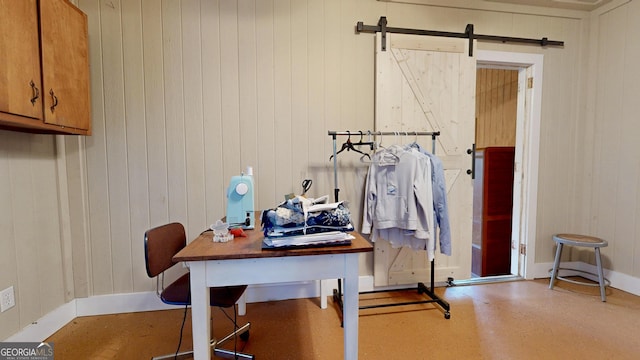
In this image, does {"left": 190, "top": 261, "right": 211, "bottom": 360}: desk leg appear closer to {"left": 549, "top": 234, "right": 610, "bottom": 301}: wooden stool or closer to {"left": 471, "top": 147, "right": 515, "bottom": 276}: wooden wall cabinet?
{"left": 549, "top": 234, "right": 610, "bottom": 301}: wooden stool

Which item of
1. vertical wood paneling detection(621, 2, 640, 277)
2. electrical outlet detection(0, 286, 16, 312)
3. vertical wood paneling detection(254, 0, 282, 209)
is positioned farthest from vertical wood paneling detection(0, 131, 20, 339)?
vertical wood paneling detection(621, 2, 640, 277)

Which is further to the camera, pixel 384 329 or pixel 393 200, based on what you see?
pixel 393 200

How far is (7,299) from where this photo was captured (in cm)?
167

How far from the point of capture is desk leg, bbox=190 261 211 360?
1.15 m

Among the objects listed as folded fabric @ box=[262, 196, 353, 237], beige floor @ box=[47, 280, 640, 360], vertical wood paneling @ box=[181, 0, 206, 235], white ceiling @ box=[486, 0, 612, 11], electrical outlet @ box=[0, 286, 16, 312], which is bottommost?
beige floor @ box=[47, 280, 640, 360]

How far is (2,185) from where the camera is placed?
1658mm

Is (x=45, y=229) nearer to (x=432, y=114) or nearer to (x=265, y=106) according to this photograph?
(x=265, y=106)

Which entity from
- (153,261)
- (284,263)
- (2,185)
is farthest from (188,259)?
(2,185)

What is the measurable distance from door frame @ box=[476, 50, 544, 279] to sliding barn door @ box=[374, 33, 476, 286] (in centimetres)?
48

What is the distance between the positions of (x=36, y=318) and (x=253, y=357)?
5.07ft

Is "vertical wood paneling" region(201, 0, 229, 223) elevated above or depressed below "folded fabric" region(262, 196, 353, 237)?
above

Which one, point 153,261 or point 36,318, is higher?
point 153,261

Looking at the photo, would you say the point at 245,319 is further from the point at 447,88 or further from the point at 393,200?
the point at 447,88

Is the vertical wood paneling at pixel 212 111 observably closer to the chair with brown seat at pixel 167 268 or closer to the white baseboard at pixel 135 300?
the chair with brown seat at pixel 167 268
